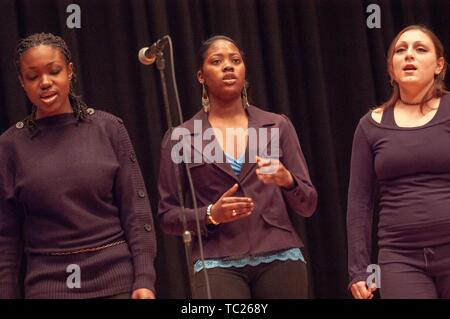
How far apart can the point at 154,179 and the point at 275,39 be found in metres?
1.01

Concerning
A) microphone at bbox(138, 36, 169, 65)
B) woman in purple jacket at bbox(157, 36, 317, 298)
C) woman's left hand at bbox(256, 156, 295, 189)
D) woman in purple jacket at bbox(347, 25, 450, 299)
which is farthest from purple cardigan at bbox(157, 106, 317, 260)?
microphone at bbox(138, 36, 169, 65)

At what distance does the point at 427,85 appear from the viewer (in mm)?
3270

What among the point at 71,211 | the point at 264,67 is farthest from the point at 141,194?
the point at 264,67

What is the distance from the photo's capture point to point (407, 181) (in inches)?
122

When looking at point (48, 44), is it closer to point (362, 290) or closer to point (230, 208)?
point (230, 208)

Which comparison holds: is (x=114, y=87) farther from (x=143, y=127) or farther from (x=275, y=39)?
(x=275, y=39)

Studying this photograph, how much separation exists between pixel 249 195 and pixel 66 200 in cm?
67

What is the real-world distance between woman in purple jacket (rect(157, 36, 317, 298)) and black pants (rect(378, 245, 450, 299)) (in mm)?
311

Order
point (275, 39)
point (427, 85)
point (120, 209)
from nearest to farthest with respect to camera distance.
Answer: point (120, 209)
point (427, 85)
point (275, 39)

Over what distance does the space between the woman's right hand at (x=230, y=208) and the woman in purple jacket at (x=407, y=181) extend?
505 mm

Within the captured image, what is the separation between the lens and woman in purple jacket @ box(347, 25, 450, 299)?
3.01 m

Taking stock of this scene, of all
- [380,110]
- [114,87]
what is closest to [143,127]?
[114,87]

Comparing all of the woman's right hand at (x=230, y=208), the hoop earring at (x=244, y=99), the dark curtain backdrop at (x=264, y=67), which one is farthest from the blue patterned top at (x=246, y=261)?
the dark curtain backdrop at (x=264, y=67)

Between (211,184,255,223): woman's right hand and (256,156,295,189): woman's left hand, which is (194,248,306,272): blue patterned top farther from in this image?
(256,156,295,189): woman's left hand
